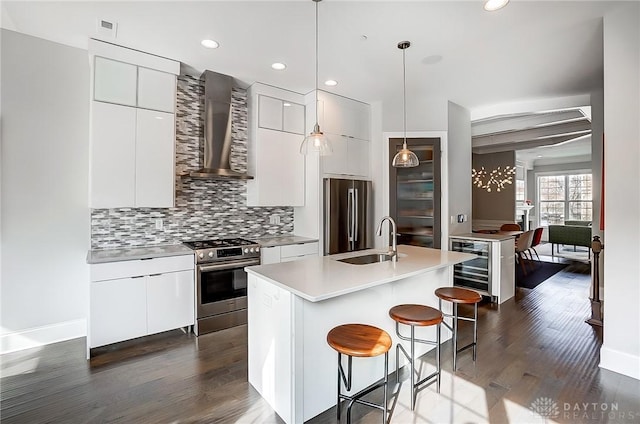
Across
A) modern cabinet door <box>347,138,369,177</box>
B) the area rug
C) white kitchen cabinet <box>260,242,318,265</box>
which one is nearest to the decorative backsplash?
white kitchen cabinet <box>260,242,318,265</box>

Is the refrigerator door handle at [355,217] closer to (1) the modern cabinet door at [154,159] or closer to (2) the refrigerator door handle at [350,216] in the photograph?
(2) the refrigerator door handle at [350,216]

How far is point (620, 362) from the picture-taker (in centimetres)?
256

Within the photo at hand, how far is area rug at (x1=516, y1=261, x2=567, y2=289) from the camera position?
553 centimetres

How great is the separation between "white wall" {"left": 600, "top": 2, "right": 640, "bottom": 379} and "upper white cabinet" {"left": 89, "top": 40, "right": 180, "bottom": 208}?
4033 millimetres

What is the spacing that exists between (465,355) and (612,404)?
38.3 inches

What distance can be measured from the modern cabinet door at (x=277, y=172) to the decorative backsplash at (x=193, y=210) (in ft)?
0.99

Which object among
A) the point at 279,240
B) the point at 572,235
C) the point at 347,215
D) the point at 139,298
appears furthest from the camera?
the point at 572,235

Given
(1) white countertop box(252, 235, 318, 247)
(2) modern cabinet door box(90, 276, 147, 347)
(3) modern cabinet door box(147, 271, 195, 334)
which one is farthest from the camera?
(1) white countertop box(252, 235, 318, 247)

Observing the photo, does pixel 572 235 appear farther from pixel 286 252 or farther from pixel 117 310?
pixel 117 310

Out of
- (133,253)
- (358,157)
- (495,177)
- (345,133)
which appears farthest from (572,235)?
(133,253)

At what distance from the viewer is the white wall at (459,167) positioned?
478 cm

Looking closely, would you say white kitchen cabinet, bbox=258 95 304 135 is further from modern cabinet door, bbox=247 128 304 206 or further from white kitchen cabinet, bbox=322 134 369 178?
white kitchen cabinet, bbox=322 134 369 178

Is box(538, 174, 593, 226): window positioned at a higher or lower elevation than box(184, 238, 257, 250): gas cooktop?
higher

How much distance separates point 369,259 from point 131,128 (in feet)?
8.80
